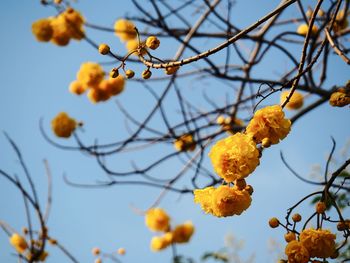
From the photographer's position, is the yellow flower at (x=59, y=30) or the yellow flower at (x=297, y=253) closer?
the yellow flower at (x=297, y=253)

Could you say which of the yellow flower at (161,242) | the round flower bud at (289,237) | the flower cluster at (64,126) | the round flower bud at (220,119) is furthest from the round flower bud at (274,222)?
the yellow flower at (161,242)

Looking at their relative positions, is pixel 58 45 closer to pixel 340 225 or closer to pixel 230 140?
pixel 230 140

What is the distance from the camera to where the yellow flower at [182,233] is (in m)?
3.53

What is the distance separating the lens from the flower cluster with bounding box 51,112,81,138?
9.30 ft

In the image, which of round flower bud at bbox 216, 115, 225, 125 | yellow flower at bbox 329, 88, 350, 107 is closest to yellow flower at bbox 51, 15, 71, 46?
round flower bud at bbox 216, 115, 225, 125

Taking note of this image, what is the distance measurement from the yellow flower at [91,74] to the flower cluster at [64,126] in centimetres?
34

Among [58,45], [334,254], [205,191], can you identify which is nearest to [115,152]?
[58,45]

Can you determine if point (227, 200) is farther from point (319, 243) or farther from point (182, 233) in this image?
point (182, 233)

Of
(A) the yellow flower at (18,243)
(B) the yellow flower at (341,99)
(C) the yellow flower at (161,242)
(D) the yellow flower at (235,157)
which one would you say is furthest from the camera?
(C) the yellow flower at (161,242)

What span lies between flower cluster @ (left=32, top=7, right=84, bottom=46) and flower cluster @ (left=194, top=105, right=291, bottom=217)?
2.12 metres

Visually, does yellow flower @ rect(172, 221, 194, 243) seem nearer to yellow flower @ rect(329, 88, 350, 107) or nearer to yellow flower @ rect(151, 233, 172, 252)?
yellow flower @ rect(151, 233, 172, 252)

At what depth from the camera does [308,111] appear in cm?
239

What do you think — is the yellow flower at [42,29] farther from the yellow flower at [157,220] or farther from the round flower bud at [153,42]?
the round flower bud at [153,42]

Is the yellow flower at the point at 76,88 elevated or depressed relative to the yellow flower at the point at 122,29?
depressed
